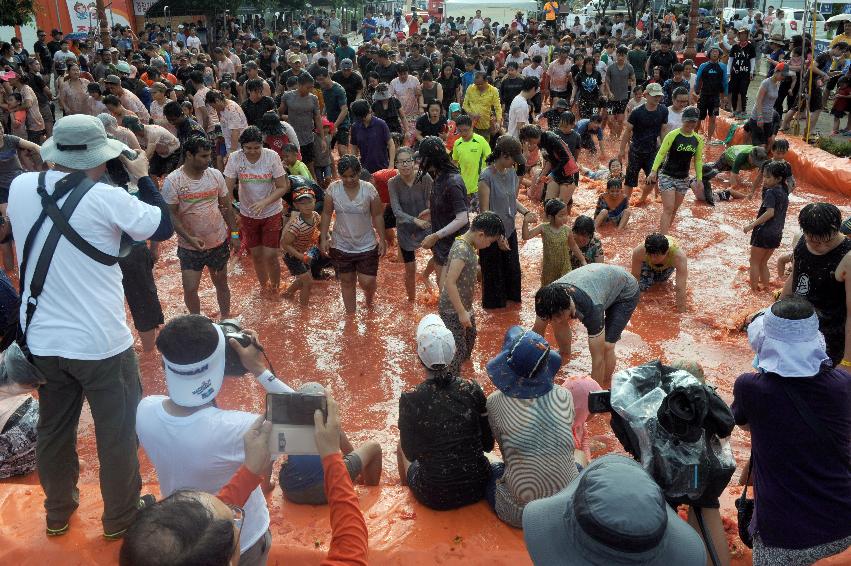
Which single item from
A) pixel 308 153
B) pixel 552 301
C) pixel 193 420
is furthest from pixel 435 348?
pixel 308 153

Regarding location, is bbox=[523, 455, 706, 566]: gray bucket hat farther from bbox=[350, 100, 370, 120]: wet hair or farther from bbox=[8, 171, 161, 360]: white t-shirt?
bbox=[350, 100, 370, 120]: wet hair

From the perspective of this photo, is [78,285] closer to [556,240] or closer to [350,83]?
[556,240]

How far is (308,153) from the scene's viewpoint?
9.79 m

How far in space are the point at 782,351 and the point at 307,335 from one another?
4511mm

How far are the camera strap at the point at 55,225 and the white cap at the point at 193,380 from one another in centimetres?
88

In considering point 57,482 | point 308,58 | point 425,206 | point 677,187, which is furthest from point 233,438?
point 308,58

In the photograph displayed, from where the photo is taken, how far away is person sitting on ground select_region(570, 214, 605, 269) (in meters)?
6.43

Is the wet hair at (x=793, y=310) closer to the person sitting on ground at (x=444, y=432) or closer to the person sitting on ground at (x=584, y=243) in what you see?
the person sitting on ground at (x=444, y=432)

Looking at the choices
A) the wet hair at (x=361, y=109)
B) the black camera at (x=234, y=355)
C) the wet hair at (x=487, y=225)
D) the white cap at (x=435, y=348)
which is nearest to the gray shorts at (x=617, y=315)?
the wet hair at (x=487, y=225)

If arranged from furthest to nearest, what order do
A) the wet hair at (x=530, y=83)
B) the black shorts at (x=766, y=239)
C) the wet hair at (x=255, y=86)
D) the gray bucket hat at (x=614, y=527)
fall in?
the wet hair at (x=530, y=83)
the wet hair at (x=255, y=86)
the black shorts at (x=766, y=239)
the gray bucket hat at (x=614, y=527)

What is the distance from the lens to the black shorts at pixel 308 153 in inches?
382

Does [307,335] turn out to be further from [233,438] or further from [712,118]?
[712,118]

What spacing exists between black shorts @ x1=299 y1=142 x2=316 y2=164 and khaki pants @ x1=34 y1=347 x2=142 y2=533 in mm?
6706

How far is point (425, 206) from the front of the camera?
6.72 meters
